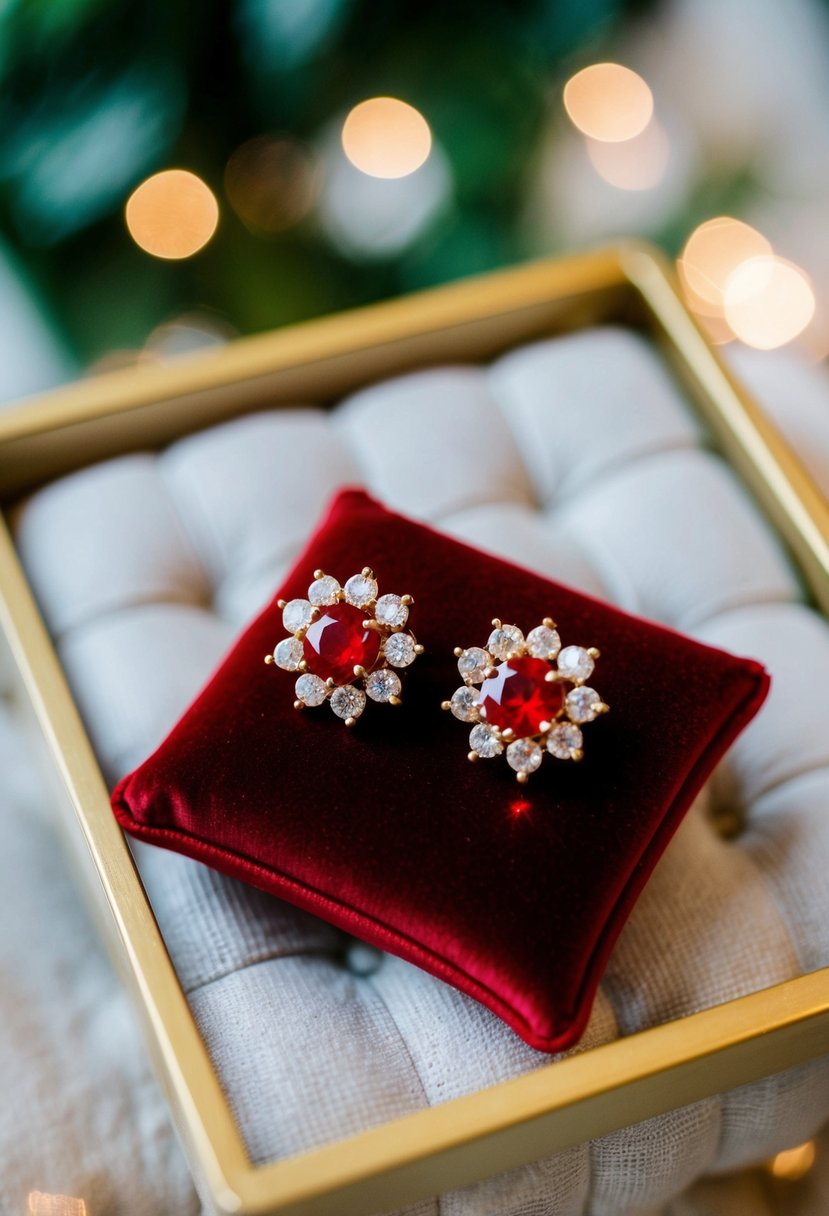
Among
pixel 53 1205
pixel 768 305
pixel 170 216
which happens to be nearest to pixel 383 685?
pixel 53 1205

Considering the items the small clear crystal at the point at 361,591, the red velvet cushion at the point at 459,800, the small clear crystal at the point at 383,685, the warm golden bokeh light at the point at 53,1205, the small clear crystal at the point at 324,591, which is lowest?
the warm golden bokeh light at the point at 53,1205

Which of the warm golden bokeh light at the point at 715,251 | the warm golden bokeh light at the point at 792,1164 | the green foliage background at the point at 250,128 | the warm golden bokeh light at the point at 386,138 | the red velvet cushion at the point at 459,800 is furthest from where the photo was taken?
the warm golden bokeh light at the point at 715,251

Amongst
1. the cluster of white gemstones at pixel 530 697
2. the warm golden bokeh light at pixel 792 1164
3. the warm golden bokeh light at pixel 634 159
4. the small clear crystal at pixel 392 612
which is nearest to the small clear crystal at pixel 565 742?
the cluster of white gemstones at pixel 530 697

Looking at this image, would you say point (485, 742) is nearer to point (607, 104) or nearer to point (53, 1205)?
point (53, 1205)

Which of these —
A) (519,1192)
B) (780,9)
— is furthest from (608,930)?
(780,9)

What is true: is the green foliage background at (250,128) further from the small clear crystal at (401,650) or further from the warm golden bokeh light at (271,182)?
the small clear crystal at (401,650)

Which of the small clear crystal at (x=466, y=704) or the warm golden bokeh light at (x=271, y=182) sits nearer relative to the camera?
the small clear crystal at (x=466, y=704)

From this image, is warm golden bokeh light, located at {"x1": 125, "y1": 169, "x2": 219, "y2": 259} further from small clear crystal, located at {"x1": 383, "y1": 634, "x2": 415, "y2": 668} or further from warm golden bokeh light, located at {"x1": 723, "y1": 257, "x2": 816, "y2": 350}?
small clear crystal, located at {"x1": 383, "y1": 634, "x2": 415, "y2": 668}
